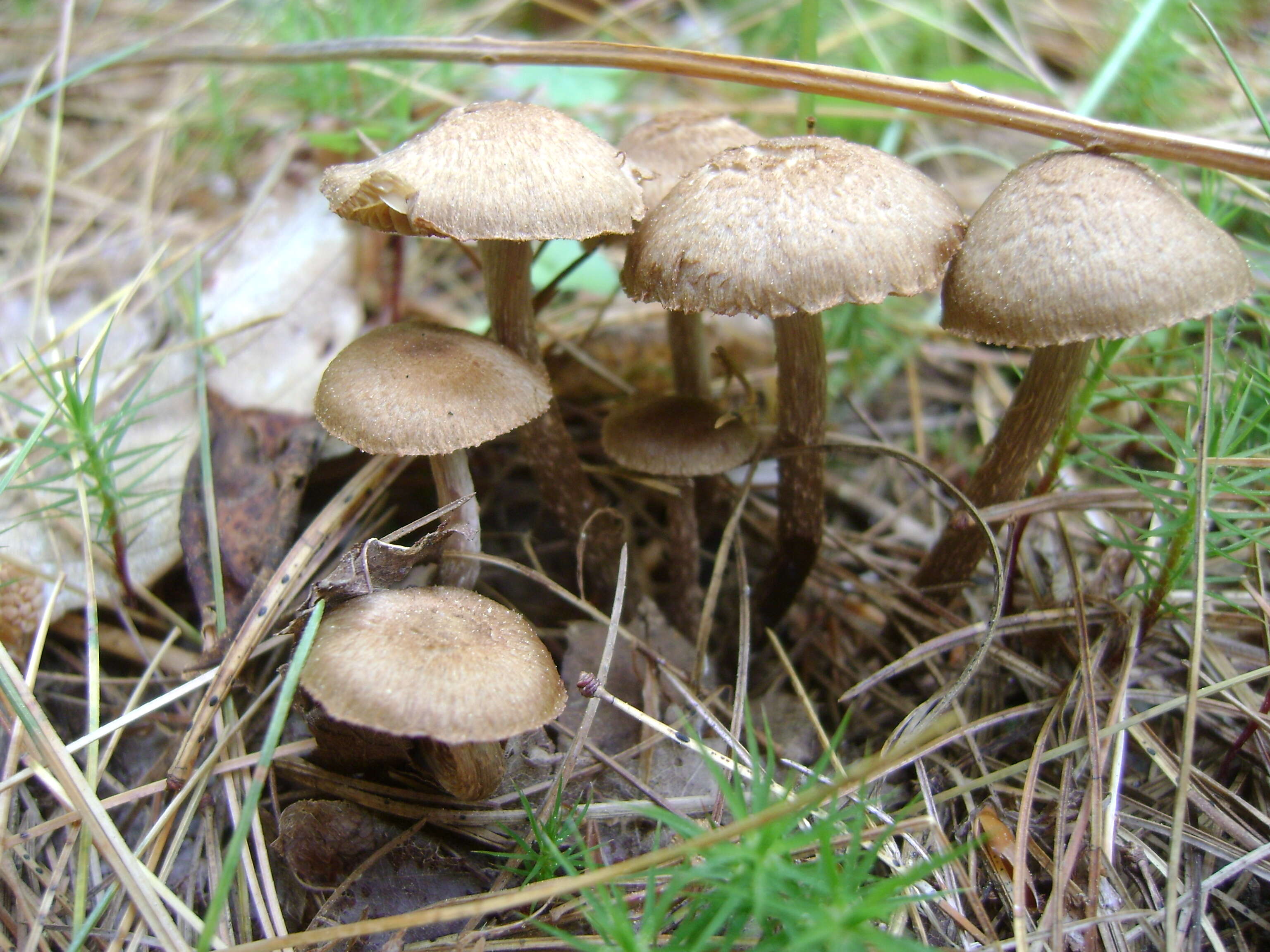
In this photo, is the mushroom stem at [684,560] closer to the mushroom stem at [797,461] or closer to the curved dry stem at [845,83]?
the mushroom stem at [797,461]

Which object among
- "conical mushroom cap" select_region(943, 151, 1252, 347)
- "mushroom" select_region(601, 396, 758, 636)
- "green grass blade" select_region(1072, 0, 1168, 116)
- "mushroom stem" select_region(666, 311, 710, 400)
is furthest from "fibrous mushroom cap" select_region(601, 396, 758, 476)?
"green grass blade" select_region(1072, 0, 1168, 116)

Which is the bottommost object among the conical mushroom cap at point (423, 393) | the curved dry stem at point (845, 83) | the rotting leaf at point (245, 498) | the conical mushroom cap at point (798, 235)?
the rotting leaf at point (245, 498)

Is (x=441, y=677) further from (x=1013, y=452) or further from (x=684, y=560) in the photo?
(x=1013, y=452)

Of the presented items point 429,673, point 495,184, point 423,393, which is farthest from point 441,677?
point 495,184

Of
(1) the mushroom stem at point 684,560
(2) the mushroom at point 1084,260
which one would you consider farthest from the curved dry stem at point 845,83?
(1) the mushroom stem at point 684,560

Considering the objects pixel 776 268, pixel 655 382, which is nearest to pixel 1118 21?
pixel 655 382

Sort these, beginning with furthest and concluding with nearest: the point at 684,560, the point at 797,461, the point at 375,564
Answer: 1. the point at 684,560
2. the point at 797,461
3. the point at 375,564
